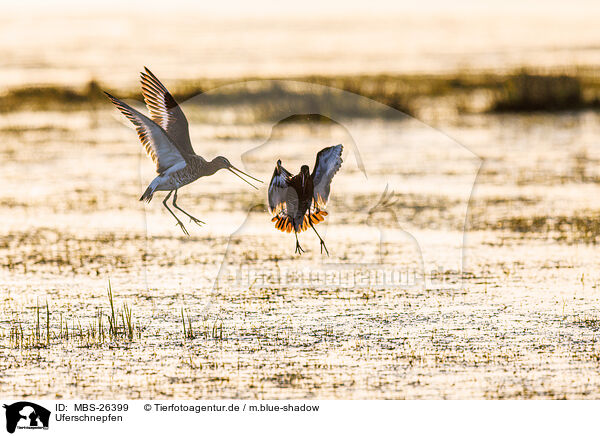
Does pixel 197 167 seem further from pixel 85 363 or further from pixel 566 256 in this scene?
pixel 566 256

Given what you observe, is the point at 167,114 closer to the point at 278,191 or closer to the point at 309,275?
the point at 278,191

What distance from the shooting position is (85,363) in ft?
17.3

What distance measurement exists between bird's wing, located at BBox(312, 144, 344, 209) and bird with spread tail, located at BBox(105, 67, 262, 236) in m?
0.29

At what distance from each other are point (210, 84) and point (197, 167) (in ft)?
31.0

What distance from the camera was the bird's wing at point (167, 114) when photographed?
4922mm

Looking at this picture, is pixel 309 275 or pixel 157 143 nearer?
pixel 157 143

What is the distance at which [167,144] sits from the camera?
16.1 ft

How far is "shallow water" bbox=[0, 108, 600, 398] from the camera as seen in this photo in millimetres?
5102

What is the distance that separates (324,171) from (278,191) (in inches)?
9.1

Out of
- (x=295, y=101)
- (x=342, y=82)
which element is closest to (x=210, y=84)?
(x=342, y=82)
